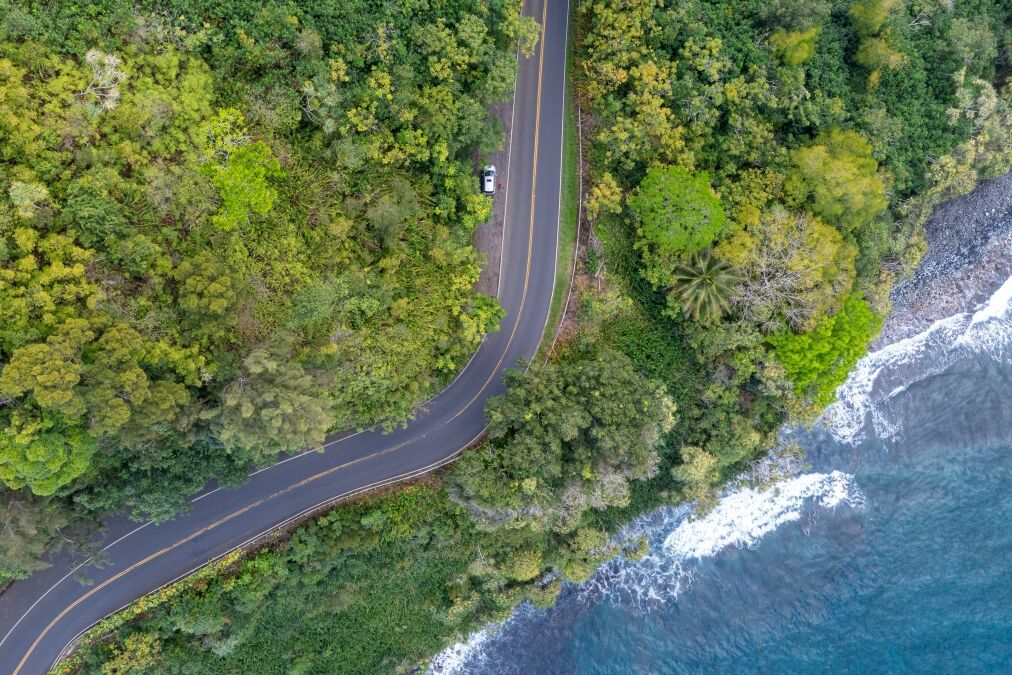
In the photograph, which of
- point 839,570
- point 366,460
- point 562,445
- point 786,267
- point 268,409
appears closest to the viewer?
point 268,409

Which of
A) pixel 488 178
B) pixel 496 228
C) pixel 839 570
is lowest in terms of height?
pixel 839 570

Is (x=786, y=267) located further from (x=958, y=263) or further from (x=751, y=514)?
(x=958, y=263)

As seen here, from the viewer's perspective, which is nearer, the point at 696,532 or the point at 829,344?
the point at 829,344

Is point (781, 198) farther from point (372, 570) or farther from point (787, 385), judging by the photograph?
point (372, 570)

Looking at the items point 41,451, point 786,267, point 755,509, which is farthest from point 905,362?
point 41,451

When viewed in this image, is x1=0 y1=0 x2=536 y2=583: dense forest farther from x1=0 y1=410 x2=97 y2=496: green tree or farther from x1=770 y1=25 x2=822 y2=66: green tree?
x1=770 y1=25 x2=822 y2=66: green tree
